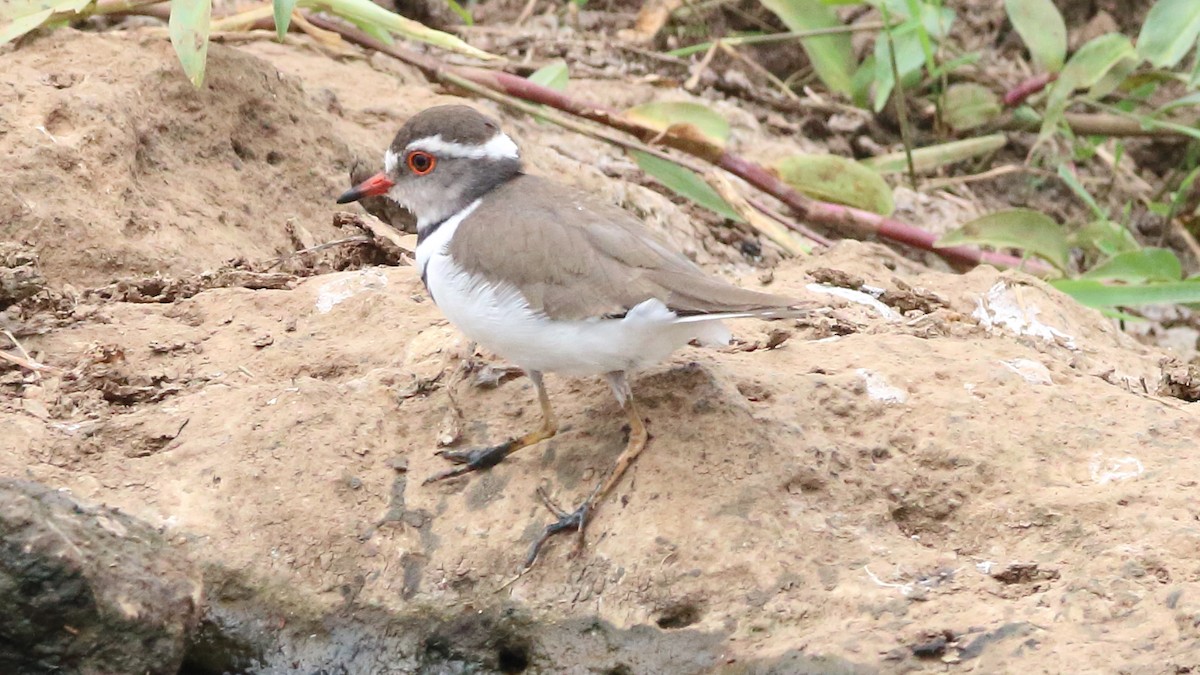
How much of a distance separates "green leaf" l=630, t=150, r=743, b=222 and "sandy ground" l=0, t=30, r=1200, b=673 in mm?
1176

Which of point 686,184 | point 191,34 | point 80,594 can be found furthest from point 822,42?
point 80,594

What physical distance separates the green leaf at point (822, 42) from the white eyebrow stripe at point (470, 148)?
4.12 m

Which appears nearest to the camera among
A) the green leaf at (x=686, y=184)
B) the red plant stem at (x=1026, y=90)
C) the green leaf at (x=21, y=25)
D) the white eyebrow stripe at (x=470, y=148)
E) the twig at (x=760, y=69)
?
the white eyebrow stripe at (x=470, y=148)

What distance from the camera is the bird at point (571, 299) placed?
4.45 metres

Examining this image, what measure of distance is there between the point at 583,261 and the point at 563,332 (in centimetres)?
25

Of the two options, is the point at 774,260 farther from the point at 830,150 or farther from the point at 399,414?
the point at 399,414

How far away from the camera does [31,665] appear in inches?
160

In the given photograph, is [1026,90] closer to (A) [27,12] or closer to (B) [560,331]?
(B) [560,331]

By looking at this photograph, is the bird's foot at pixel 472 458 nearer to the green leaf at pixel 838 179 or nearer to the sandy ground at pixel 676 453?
the sandy ground at pixel 676 453

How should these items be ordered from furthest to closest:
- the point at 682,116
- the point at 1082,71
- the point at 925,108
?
the point at 925,108, the point at 1082,71, the point at 682,116

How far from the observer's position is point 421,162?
5324 mm

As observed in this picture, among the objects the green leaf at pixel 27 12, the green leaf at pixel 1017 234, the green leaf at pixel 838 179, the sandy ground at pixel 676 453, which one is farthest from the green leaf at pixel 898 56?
the green leaf at pixel 27 12

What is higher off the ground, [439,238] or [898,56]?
[439,238]

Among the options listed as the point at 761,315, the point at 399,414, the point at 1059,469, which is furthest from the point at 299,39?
the point at 1059,469
